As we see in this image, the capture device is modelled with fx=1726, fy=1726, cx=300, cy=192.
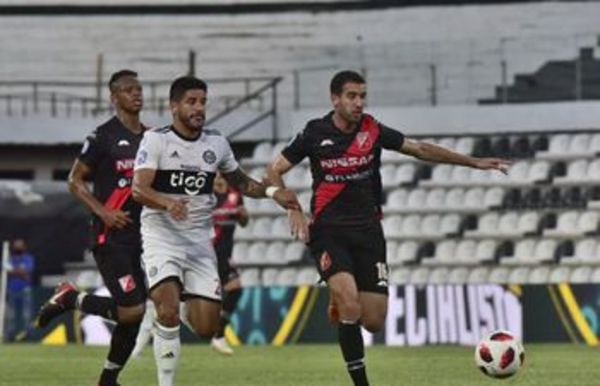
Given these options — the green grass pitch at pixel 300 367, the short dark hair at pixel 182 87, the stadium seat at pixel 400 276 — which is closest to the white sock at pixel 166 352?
the short dark hair at pixel 182 87

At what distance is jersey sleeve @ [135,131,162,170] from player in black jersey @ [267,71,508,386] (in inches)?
38.6

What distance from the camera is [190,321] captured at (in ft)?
38.1

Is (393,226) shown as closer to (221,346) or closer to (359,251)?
(221,346)

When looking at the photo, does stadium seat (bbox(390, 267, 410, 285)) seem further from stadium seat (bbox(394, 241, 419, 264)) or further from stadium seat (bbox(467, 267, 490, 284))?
stadium seat (bbox(467, 267, 490, 284))

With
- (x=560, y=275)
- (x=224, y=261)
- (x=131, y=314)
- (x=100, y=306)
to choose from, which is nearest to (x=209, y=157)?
(x=131, y=314)

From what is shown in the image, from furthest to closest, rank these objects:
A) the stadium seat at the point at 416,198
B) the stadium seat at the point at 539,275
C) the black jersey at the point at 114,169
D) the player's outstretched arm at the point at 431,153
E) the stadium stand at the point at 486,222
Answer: the stadium seat at the point at 416,198
the stadium stand at the point at 486,222
the stadium seat at the point at 539,275
the black jersey at the point at 114,169
the player's outstretched arm at the point at 431,153

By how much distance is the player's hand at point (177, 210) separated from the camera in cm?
1114

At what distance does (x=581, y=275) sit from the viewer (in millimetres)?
26141

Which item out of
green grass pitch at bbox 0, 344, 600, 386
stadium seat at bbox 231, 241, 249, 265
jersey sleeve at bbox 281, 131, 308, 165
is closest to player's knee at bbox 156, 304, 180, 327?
jersey sleeve at bbox 281, 131, 308, 165

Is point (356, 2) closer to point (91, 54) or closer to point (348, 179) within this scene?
point (91, 54)

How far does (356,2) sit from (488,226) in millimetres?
9226

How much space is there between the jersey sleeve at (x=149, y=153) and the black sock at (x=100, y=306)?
4.98ft

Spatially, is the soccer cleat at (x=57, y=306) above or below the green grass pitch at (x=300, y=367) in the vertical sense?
above

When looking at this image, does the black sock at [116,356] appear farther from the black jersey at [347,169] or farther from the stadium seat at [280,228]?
the stadium seat at [280,228]
